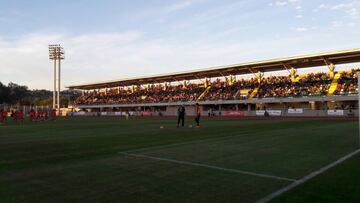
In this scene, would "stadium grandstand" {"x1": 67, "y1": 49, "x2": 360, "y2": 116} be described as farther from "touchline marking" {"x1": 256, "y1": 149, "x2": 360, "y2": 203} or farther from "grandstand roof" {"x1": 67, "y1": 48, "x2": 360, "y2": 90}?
"touchline marking" {"x1": 256, "y1": 149, "x2": 360, "y2": 203}

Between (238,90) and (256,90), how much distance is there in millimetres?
3984

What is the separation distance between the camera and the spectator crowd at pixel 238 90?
53125mm

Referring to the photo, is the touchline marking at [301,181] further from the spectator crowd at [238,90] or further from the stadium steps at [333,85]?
the stadium steps at [333,85]

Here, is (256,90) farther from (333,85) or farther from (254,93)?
(333,85)

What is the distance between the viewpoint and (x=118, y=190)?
6.04m

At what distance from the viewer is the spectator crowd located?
174 ft

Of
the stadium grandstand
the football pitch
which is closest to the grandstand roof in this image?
the stadium grandstand

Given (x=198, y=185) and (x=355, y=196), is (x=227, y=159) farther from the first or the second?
(x=355, y=196)

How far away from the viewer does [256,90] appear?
62094mm

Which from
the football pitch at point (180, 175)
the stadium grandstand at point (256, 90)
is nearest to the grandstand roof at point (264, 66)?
the stadium grandstand at point (256, 90)

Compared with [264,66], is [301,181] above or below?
below

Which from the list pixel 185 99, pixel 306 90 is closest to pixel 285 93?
pixel 306 90

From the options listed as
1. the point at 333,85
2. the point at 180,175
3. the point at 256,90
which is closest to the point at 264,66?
the point at 256,90

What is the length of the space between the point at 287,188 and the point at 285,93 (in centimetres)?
5227
